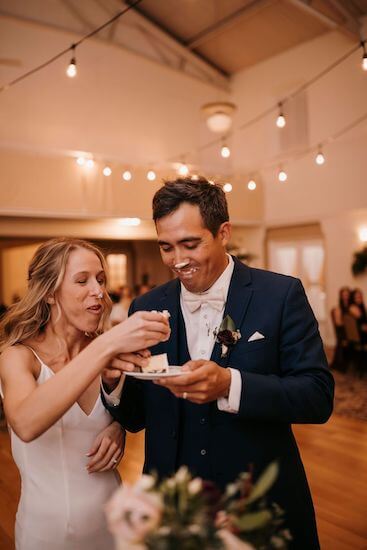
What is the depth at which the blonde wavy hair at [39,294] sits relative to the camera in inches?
75.3

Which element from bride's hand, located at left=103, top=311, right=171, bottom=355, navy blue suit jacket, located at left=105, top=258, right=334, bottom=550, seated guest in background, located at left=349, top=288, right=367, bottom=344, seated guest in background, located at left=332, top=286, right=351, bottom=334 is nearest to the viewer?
bride's hand, located at left=103, top=311, right=171, bottom=355

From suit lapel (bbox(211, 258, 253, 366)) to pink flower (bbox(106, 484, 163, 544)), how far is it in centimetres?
86

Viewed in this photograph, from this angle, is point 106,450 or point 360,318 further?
point 360,318

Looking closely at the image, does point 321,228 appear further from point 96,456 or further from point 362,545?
point 96,456

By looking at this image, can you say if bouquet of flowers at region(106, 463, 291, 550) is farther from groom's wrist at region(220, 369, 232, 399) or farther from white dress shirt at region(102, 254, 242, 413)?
white dress shirt at region(102, 254, 242, 413)

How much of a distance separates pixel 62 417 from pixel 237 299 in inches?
33.0

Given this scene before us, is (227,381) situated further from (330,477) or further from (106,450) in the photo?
(330,477)

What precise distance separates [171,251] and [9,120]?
32.4 ft

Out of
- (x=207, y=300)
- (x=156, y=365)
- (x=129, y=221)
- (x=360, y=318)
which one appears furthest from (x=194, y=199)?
(x=129, y=221)

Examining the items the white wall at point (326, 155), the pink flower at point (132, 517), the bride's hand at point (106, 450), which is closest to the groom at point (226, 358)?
the bride's hand at point (106, 450)

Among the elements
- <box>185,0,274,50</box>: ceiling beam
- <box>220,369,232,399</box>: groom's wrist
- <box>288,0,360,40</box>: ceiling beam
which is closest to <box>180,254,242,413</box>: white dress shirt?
<box>220,369,232,399</box>: groom's wrist

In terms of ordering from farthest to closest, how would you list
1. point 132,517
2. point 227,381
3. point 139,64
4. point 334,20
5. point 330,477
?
point 139,64 → point 334,20 → point 330,477 → point 227,381 → point 132,517

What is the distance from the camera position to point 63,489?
71.2 inches

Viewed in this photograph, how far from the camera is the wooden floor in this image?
11.1 feet
